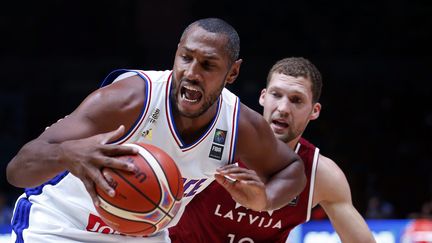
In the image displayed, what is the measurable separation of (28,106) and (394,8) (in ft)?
19.5

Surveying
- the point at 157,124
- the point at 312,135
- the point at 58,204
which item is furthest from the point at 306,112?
the point at 312,135

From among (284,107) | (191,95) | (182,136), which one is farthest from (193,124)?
(284,107)

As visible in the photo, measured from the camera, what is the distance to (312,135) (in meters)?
11.1

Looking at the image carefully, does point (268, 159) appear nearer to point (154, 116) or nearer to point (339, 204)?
point (154, 116)

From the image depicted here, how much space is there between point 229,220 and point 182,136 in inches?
41.9

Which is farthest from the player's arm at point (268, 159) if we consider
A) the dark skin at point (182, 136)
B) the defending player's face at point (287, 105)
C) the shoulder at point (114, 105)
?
the defending player's face at point (287, 105)

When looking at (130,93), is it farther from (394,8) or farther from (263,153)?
(394,8)

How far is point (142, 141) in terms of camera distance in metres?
3.32

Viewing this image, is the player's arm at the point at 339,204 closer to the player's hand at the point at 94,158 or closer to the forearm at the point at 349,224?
the forearm at the point at 349,224

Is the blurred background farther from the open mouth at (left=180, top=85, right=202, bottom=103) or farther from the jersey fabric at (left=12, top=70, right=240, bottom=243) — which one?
the open mouth at (left=180, top=85, right=202, bottom=103)

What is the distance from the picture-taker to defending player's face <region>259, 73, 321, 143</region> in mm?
4520

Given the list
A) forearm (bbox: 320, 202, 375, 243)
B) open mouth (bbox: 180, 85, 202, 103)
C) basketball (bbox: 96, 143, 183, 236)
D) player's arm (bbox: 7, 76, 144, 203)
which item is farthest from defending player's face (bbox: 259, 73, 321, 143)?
basketball (bbox: 96, 143, 183, 236)

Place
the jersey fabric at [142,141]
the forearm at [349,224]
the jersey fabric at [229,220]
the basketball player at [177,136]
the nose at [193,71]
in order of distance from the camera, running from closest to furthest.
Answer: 1. the basketball player at [177,136]
2. the nose at [193,71]
3. the jersey fabric at [142,141]
4. the jersey fabric at [229,220]
5. the forearm at [349,224]

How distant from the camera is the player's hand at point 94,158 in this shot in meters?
2.70
